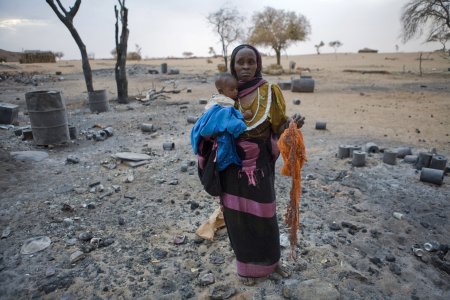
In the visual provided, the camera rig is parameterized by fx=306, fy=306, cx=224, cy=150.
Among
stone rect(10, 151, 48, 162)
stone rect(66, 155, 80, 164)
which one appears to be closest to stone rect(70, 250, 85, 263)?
stone rect(66, 155, 80, 164)

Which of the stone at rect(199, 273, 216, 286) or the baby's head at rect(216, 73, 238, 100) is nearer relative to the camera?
the baby's head at rect(216, 73, 238, 100)

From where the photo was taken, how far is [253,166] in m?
2.18

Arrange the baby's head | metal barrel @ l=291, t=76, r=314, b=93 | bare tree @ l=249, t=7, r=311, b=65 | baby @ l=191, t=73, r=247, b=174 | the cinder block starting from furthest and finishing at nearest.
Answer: bare tree @ l=249, t=7, r=311, b=65 < metal barrel @ l=291, t=76, r=314, b=93 < the cinder block < the baby's head < baby @ l=191, t=73, r=247, b=174

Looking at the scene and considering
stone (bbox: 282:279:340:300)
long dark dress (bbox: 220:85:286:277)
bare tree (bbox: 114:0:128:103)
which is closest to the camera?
long dark dress (bbox: 220:85:286:277)

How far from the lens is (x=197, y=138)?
2.08 metres

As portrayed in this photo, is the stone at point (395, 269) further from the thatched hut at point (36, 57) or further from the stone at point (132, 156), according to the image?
the thatched hut at point (36, 57)

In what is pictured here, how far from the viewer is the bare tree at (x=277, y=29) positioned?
89.4ft

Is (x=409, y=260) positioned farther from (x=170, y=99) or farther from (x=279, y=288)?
(x=170, y=99)

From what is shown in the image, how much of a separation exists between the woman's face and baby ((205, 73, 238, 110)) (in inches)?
3.7

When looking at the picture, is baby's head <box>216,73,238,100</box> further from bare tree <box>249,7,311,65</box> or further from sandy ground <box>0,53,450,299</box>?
bare tree <box>249,7,311,65</box>

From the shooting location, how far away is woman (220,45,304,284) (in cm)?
213

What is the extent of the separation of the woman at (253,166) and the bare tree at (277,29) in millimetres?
26024

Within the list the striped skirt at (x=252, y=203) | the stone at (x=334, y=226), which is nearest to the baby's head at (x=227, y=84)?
the striped skirt at (x=252, y=203)

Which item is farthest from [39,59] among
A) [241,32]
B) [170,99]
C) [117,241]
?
[117,241]
